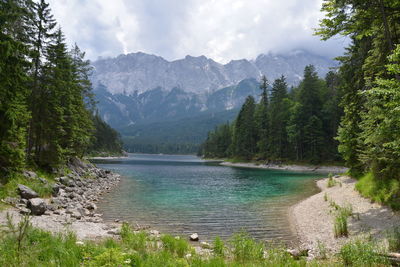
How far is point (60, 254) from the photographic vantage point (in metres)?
6.72

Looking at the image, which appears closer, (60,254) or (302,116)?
(60,254)

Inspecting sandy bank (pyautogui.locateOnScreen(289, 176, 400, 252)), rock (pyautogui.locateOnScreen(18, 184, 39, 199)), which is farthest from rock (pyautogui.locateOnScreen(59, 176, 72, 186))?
sandy bank (pyautogui.locateOnScreen(289, 176, 400, 252))

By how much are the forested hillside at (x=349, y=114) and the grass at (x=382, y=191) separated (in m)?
0.06

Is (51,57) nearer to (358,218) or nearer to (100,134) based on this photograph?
(358,218)

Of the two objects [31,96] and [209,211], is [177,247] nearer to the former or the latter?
[209,211]

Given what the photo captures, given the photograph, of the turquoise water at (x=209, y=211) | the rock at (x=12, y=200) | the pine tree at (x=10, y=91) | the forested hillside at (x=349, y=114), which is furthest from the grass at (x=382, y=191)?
the pine tree at (x=10, y=91)

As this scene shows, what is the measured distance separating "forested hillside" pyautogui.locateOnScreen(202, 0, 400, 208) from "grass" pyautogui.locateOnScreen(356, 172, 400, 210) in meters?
0.06

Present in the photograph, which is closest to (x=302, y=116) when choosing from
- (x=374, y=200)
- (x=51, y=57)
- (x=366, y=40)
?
(x=366, y=40)

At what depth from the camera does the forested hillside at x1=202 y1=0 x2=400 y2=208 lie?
1379 centimetres

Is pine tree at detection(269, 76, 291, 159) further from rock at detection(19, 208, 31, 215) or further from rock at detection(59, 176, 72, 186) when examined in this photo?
rock at detection(19, 208, 31, 215)

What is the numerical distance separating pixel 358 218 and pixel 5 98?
2279 centimetres

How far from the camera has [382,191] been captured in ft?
52.5

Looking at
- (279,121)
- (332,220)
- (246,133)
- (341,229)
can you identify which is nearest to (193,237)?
(341,229)

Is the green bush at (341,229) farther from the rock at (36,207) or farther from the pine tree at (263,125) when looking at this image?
the pine tree at (263,125)
